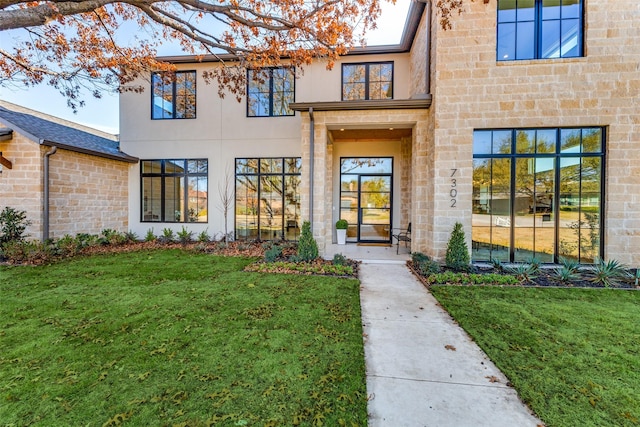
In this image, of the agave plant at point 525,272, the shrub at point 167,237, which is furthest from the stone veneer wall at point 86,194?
the agave plant at point 525,272

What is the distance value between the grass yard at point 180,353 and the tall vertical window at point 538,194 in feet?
13.8

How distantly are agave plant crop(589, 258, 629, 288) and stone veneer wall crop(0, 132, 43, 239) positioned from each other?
13631 mm

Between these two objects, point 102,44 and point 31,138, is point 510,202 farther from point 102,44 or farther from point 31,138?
point 31,138

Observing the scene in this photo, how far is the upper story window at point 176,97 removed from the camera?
1040 cm

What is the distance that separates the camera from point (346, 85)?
9.96 m

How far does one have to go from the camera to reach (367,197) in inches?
409

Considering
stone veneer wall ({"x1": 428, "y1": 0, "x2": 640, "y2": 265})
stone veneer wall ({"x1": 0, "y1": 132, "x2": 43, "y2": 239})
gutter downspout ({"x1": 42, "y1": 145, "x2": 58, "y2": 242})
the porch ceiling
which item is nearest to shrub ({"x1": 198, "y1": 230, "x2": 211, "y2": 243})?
gutter downspout ({"x1": 42, "y1": 145, "x2": 58, "y2": 242})

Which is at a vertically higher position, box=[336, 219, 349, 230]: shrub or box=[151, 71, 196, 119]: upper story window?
box=[151, 71, 196, 119]: upper story window

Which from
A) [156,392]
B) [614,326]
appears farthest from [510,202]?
[156,392]

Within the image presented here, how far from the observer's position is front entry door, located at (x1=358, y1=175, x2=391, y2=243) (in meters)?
10.3

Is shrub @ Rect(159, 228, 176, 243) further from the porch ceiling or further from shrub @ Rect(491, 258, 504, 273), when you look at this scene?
→ shrub @ Rect(491, 258, 504, 273)

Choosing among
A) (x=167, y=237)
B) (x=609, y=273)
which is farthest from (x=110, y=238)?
(x=609, y=273)

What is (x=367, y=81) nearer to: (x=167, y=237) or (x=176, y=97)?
(x=176, y=97)

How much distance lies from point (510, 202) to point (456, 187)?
132 centimetres
